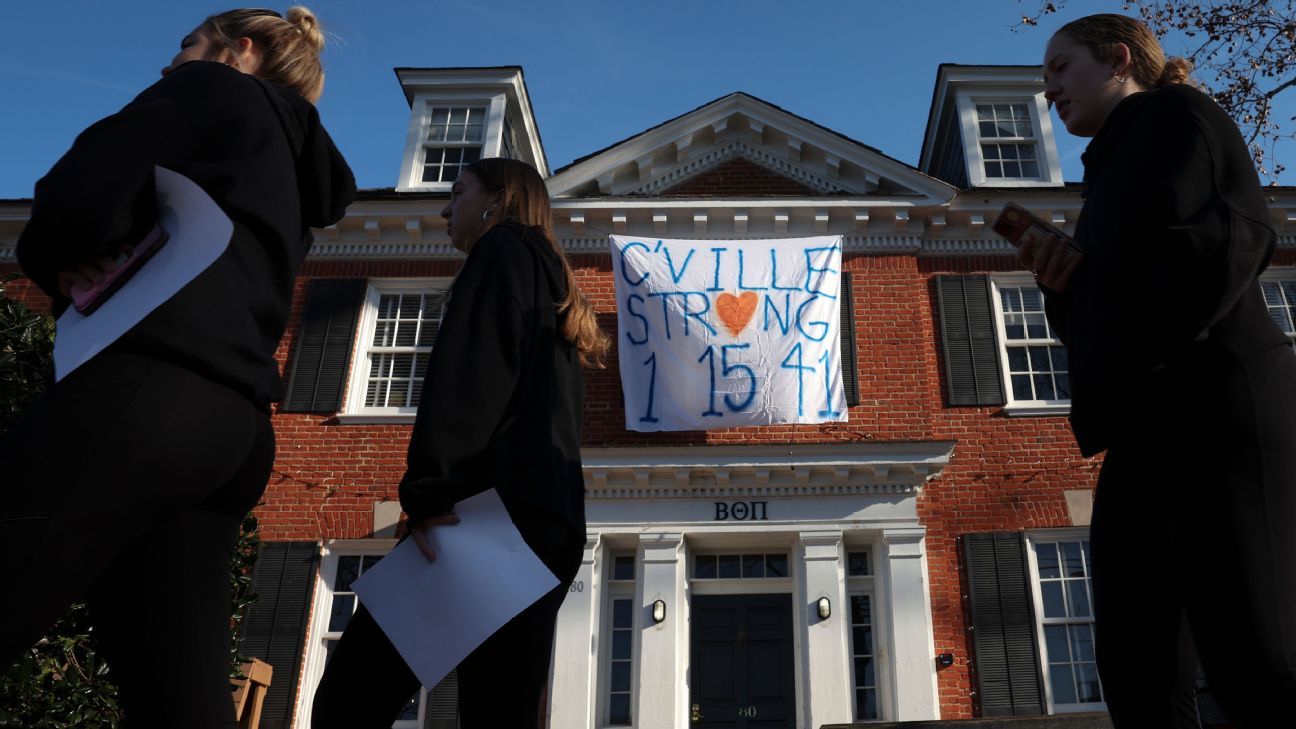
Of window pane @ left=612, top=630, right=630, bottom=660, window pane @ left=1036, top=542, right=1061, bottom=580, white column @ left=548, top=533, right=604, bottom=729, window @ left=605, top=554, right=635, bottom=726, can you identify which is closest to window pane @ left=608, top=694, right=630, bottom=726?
window @ left=605, top=554, right=635, bottom=726

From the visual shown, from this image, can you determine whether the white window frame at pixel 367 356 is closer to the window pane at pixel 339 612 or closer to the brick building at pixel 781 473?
the brick building at pixel 781 473

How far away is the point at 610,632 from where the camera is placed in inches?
409

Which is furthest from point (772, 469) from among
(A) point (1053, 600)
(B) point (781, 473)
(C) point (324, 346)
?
(C) point (324, 346)

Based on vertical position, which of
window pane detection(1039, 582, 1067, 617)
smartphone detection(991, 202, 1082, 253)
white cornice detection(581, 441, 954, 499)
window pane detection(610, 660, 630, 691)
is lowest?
window pane detection(610, 660, 630, 691)

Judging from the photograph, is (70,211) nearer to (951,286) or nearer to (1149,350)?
(1149,350)

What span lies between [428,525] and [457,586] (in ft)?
0.54

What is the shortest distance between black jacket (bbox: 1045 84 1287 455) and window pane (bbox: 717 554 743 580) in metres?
8.88

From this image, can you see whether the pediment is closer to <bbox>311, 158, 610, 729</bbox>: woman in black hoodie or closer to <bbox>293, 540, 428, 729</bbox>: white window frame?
<bbox>293, 540, 428, 729</bbox>: white window frame

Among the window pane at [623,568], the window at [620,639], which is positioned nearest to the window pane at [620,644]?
the window at [620,639]

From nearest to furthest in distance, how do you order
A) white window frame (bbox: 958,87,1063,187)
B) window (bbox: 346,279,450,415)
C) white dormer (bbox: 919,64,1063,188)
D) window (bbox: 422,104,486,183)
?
window (bbox: 346,279,450,415), white window frame (bbox: 958,87,1063,187), white dormer (bbox: 919,64,1063,188), window (bbox: 422,104,486,183)

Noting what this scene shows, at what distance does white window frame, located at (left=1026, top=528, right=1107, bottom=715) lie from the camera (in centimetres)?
962

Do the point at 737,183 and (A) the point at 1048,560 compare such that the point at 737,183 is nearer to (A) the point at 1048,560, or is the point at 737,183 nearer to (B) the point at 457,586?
(A) the point at 1048,560

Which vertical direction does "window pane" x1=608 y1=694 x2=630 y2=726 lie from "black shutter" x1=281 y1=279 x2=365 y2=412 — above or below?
below

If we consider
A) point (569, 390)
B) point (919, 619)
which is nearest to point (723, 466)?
point (919, 619)
